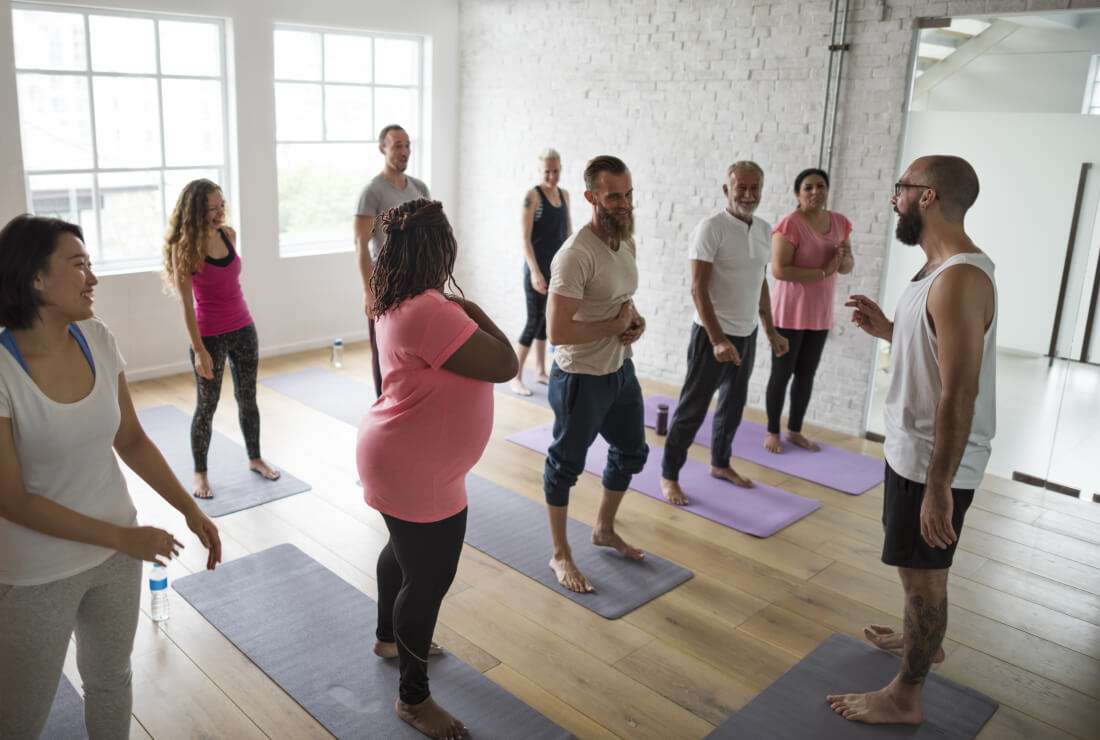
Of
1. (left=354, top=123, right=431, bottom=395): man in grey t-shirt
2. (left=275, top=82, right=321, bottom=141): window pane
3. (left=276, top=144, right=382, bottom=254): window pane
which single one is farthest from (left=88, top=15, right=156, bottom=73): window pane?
(left=354, top=123, right=431, bottom=395): man in grey t-shirt

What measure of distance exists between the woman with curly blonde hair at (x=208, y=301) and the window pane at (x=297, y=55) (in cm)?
274

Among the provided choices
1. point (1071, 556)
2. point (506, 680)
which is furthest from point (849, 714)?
point (1071, 556)

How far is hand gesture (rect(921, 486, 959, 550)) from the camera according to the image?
2396mm

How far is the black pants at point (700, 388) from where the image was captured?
4137 millimetres

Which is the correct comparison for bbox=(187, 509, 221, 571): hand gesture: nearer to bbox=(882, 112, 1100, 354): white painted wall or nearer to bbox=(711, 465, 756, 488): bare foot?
bbox=(711, 465, 756, 488): bare foot

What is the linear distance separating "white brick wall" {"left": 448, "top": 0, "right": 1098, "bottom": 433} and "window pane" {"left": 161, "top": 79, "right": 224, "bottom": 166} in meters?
2.03

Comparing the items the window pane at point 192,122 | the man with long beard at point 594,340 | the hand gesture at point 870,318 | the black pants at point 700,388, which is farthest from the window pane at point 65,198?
the hand gesture at point 870,318

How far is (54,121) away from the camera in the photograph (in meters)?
5.30

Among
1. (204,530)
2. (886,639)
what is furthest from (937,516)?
(204,530)

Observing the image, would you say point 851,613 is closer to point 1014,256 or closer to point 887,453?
point 887,453

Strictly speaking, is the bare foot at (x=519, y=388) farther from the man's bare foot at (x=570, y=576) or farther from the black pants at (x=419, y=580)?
the black pants at (x=419, y=580)

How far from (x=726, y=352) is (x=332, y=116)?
13.3ft

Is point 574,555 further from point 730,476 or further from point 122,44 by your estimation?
point 122,44

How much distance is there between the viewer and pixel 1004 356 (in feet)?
15.6
